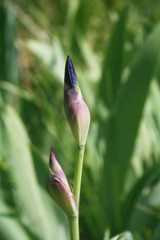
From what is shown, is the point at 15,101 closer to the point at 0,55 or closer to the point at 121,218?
the point at 0,55

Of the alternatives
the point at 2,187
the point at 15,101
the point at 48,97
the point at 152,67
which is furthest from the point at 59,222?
the point at 15,101

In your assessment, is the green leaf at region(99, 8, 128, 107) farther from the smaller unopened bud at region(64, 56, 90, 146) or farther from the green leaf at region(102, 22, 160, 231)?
the smaller unopened bud at region(64, 56, 90, 146)

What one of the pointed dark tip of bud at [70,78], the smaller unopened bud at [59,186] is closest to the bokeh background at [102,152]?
the smaller unopened bud at [59,186]

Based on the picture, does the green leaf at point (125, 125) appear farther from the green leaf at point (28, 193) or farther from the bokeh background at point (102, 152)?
the green leaf at point (28, 193)

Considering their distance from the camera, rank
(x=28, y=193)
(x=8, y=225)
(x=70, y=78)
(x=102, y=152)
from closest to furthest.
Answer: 1. (x=70, y=78)
2. (x=8, y=225)
3. (x=28, y=193)
4. (x=102, y=152)

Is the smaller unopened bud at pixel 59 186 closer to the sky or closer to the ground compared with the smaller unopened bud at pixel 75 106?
closer to the ground

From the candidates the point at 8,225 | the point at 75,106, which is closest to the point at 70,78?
the point at 75,106

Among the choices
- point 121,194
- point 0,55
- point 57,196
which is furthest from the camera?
point 0,55

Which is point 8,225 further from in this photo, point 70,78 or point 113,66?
point 113,66
